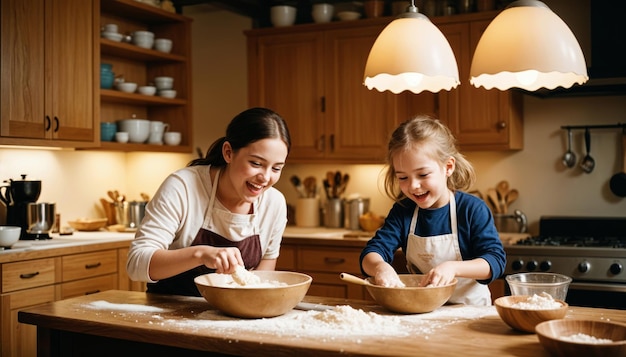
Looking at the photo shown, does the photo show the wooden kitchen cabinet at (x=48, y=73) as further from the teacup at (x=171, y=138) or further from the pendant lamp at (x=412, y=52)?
the pendant lamp at (x=412, y=52)

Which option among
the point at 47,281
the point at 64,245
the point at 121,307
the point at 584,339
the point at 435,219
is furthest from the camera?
the point at 64,245

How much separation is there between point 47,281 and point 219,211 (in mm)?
1785

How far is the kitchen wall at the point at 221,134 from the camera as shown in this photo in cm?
425

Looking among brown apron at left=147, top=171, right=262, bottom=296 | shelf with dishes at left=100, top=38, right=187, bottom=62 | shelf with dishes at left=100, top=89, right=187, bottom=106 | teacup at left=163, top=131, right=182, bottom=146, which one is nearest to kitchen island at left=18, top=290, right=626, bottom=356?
brown apron at left=147, top=171, right=262, bottom=296

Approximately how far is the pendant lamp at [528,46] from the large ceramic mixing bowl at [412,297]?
0.62m

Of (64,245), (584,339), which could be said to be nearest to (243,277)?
(584,339)

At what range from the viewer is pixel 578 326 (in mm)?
1675

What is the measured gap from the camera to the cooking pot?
441 cm

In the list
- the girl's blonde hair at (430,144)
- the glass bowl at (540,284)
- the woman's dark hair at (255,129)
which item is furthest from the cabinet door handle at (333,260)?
the glass bowl at (540,284)

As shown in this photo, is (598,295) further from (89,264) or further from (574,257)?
(89,264)

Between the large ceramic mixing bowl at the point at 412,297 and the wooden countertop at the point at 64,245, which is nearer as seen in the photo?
the large ceramic mixing bowl at the point at 412,297

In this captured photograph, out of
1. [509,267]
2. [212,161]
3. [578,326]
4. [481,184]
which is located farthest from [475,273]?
[481,184]

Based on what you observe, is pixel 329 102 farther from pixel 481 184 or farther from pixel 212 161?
pixel 212 161

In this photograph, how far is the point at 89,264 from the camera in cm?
400
